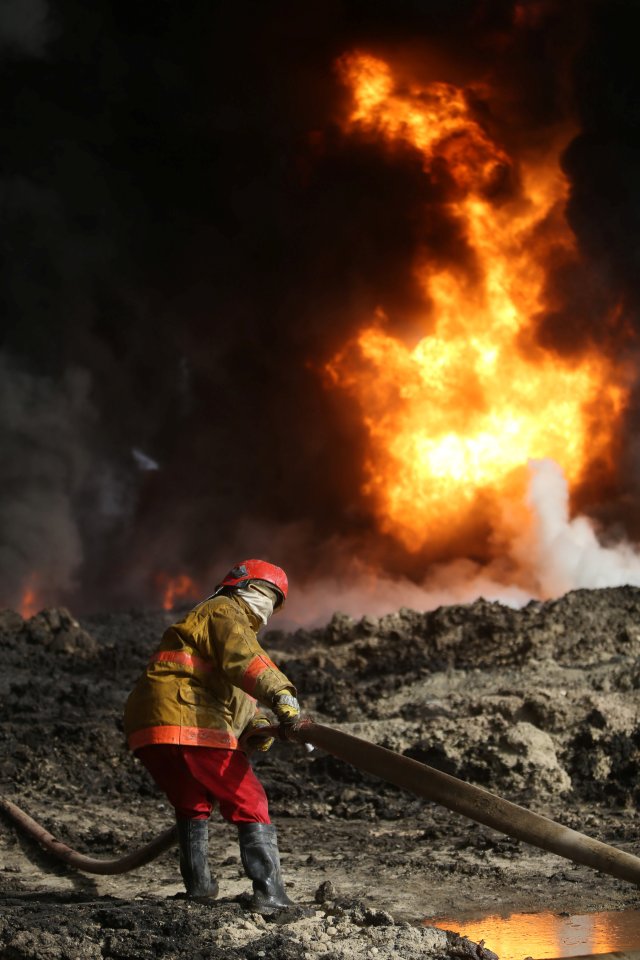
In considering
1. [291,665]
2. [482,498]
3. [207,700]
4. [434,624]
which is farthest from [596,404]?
[207,700]

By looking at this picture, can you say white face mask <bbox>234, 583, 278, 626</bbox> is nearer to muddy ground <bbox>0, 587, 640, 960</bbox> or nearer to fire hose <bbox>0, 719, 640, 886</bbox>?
fire hose <bbox>0, 719, 640, 886</bbox>

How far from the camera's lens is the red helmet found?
5207 mm

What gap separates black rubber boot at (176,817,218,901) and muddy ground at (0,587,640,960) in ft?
0.37

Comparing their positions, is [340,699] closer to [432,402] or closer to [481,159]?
[432,402]

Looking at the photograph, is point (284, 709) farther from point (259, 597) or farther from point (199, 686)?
point (259, 597)

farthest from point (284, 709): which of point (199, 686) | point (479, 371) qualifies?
point (479, 371)

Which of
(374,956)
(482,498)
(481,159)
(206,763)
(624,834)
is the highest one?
(481,159)

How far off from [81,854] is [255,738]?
2.78 metres

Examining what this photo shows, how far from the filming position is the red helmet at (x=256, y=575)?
521 cm

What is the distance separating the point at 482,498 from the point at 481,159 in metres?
8.54

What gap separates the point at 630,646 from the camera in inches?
544

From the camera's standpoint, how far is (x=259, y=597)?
206 inches

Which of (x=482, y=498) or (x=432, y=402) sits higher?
(x=432, y=402)

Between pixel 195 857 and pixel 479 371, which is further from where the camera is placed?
pixel 479 371
